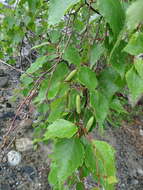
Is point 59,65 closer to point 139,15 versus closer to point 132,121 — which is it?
point 139,15

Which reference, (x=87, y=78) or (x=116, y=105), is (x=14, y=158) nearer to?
(x=116, y=105)

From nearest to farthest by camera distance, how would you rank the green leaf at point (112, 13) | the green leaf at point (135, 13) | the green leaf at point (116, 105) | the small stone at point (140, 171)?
1. the green leaf at point (135, 13)
2. the green leaf at point (112, 13)
3. the green leaf at point (116, 105)
4. the small stone at point (140, 171)

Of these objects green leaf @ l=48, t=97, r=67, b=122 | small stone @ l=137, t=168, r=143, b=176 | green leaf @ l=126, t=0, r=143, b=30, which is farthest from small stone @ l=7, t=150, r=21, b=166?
green leaf @ l=126, t=0, r=143, b=30

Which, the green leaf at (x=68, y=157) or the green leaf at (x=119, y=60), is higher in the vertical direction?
the green leaf at (x=119, y=60)

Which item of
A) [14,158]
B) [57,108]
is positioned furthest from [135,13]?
[14,158]

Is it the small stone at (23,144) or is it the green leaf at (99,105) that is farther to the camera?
the small stone at (23,144)

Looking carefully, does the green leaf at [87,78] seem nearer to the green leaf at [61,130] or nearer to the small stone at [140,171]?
the green leaf at [61,130]

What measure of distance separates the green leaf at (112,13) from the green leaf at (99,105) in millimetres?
164

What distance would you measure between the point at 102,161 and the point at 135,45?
21 centimetres

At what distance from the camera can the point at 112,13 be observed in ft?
1.48

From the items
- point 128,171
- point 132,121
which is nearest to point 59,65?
point 128,171

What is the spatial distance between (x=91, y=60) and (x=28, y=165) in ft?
4.55

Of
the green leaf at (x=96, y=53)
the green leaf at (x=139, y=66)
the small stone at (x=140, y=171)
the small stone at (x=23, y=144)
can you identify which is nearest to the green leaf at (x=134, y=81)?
the green leaf at (x=139, y=66)

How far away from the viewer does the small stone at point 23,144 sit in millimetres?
1936
